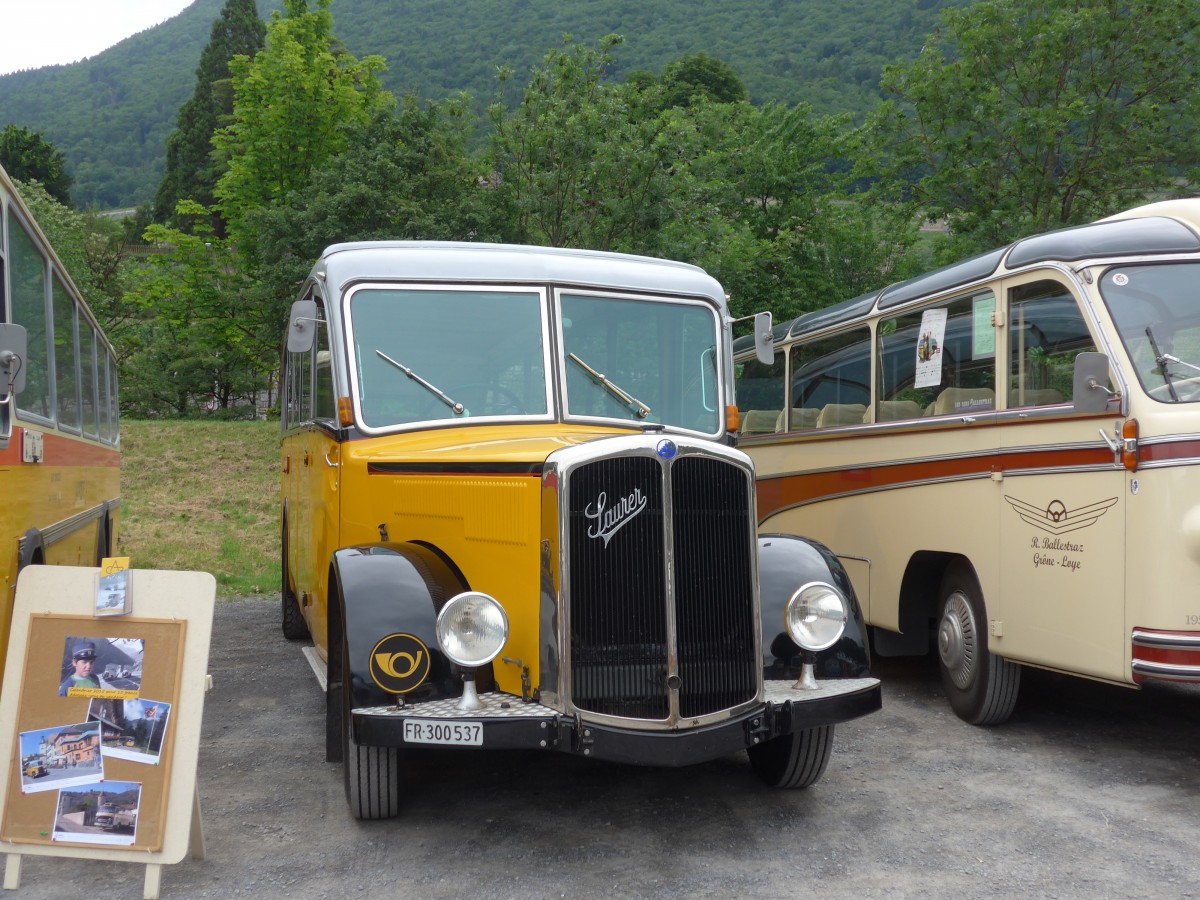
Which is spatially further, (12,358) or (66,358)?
(66,358)

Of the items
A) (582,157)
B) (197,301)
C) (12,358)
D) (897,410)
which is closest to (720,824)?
(12,358)

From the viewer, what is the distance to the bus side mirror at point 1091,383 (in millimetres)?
5445

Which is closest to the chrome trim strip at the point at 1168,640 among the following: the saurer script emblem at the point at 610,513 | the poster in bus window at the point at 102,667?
the saurer script emblem at the point at 610,513

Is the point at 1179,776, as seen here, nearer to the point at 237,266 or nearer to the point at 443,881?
the point at 443,881

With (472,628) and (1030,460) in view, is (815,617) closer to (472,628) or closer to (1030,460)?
(472,628)

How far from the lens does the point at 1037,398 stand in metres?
6.14

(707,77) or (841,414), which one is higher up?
(707,77)

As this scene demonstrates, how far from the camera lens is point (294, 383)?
27.1 ft

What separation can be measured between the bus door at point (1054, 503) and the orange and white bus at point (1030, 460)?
0.01 m

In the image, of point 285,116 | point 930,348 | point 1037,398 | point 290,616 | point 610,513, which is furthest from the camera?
point 285,116

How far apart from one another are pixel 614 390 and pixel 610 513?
4.62 feet

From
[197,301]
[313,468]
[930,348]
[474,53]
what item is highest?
[474,53]

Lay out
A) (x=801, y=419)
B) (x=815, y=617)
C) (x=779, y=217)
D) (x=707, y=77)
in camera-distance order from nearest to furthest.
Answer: (x=815, y=617), (x=801, y=419), (x=779, y=217), (x=707, y=77)

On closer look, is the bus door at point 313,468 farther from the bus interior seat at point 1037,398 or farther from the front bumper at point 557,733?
A: the bus interior seat at point 1037,398
